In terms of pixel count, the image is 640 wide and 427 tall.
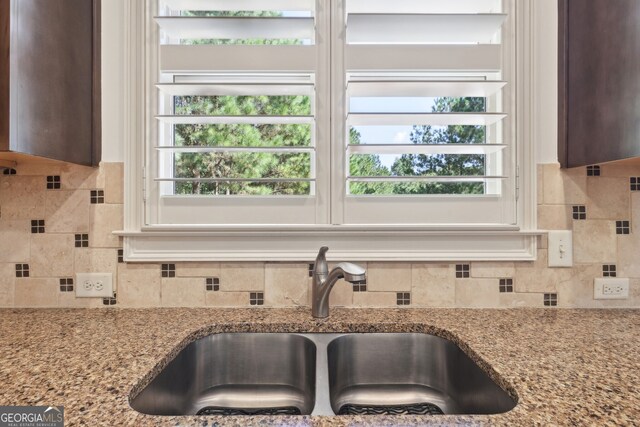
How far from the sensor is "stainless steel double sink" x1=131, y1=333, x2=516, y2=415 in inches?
42.2

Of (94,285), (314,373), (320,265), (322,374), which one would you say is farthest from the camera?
(94,285)

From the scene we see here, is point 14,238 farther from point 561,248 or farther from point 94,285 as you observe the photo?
point 561,248

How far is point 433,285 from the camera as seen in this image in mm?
1307

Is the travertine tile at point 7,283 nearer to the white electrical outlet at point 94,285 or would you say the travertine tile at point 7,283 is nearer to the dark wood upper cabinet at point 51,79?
the white electrical outlet at point 94,285

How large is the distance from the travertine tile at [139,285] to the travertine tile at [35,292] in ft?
0.74

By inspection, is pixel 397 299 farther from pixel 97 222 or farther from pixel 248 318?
pixel 97 222

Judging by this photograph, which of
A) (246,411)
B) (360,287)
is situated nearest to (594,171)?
(360,287)

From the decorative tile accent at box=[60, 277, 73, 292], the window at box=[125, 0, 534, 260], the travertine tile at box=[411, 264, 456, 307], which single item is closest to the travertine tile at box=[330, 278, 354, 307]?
the window at box=[125, 0, 534, 260]

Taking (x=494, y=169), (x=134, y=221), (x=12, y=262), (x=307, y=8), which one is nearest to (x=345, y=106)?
(x=307, y=8)

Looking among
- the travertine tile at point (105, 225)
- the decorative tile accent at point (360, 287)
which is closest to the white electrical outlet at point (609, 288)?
the decorative tile accent at point (360, 287)

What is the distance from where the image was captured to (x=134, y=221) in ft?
4.26

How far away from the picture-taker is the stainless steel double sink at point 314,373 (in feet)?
3.51

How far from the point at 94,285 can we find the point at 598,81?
174cm

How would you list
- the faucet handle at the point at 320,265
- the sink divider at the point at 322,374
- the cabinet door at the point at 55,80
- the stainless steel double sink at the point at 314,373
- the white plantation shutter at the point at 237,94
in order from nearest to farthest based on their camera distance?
the sink divider at the point at 322,374 → the cabinet door at the point at 55,80 → the stainless steel double sink at the point at 314,373 → the faucet handle at the point at 320,265 → the white plantation shutter at the point at 237,94
